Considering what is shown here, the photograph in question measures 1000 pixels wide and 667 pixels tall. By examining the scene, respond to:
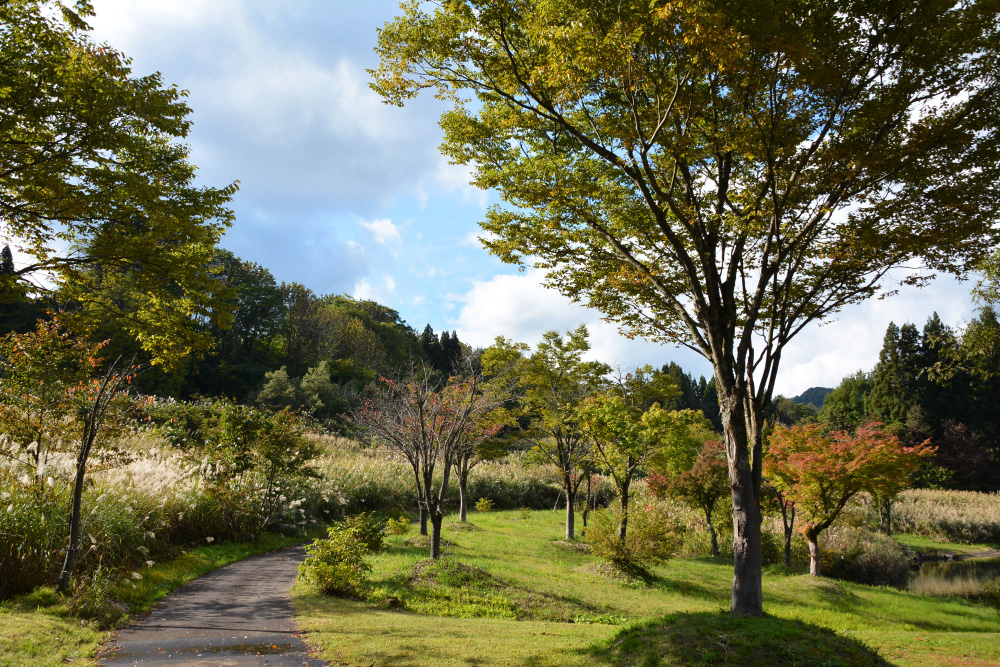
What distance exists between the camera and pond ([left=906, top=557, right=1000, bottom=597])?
15.8m

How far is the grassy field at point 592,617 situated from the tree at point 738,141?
1447 millimetres

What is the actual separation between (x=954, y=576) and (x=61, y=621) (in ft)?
82.0

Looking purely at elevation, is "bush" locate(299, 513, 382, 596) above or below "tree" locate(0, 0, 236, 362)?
below

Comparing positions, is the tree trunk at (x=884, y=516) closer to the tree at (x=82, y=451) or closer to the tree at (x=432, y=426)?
the tree at (x=432, y=426)

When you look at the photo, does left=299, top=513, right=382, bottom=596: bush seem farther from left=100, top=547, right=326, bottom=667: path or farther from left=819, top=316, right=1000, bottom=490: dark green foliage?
left=819, top=316, right=1000, bottom=490: dark green foliage

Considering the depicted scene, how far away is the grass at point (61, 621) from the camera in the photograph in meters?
4.57

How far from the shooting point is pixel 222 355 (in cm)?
3850

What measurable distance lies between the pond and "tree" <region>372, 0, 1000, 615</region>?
14.2 m

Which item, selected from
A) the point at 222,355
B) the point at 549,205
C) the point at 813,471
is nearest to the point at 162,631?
the point at 549,205

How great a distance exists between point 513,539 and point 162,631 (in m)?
10.2

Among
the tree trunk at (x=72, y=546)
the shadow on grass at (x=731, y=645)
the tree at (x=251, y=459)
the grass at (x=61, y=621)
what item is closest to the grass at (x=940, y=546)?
the shadow on grass at (x=731, y=645)

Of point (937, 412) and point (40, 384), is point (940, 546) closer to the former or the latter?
point (937, 412)

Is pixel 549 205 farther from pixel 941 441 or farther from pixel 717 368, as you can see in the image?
pixel 941 441

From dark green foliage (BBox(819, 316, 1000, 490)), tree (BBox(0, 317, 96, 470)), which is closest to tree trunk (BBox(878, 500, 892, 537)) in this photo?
dark green foliage (BBox(819, 316, 1000, 490))
